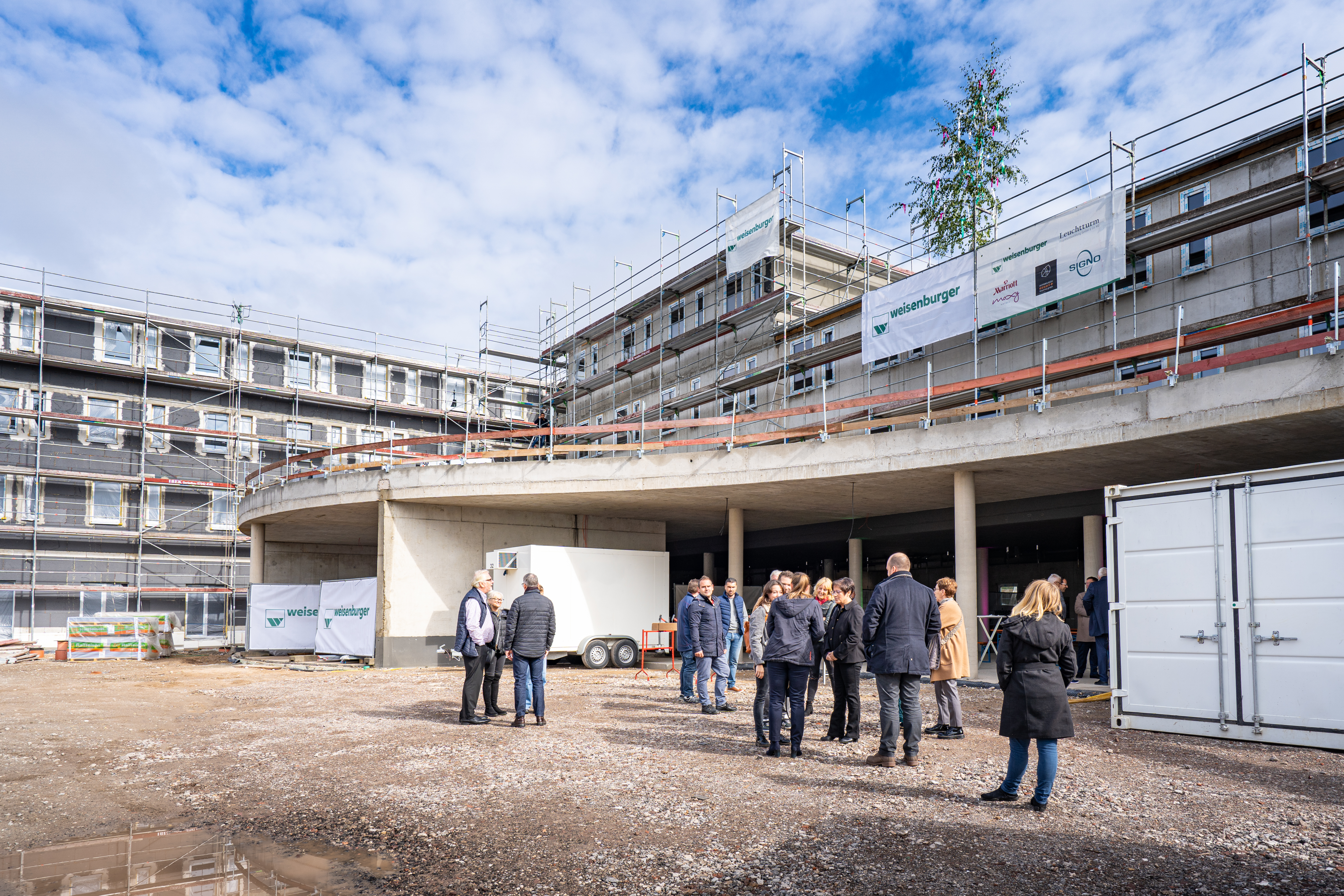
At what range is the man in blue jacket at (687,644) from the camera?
444 inches

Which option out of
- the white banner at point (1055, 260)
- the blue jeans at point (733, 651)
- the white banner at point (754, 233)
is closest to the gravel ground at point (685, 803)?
the blue jeans at point (733, 651)

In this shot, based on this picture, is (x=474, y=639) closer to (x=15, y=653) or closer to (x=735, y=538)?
(x=735, y=538)

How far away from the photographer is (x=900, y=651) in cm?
736

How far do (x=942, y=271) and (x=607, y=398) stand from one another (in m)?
18.5

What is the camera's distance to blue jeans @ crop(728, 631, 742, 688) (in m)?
12.3

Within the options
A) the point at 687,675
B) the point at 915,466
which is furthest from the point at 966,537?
the point at 687,675

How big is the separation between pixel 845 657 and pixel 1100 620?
20.7 feet

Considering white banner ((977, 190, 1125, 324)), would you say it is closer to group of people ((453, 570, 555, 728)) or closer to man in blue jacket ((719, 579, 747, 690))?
man in blue jacket ((719, 579, 747, 690))

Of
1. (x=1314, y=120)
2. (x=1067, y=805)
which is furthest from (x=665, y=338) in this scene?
(x=1067, y=805)

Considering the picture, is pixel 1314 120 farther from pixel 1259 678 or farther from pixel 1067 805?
pixel 1067 805

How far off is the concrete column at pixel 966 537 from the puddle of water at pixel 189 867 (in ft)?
37.9

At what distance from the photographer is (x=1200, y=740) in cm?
874

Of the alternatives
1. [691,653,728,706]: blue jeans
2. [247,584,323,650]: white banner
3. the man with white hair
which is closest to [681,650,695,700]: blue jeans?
[691,653,728,706]: blue jeans

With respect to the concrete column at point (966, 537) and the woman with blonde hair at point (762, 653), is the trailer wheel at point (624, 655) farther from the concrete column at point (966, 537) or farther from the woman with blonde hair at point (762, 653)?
the woman with blonde hair at point (762, 653)
